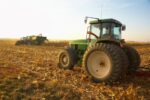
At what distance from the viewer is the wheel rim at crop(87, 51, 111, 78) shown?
25.4ft

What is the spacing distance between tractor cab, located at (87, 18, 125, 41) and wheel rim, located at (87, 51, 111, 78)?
1020mm

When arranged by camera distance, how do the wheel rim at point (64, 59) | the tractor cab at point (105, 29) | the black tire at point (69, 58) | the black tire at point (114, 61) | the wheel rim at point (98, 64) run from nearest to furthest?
1. the black tire at point (114, 61)
2. the wheel rim at point (98, 64)
3. the tractor cab at point (105, 29)
4. the black tire at point (69, 58)
5. the wheel rim at point (64, 59)

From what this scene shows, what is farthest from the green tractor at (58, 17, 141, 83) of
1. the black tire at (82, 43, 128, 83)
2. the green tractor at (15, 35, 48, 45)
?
the green tractor at (15, 35, 48, 45)

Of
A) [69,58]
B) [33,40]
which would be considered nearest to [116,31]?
[69,58]

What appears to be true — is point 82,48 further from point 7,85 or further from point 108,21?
point 7,85

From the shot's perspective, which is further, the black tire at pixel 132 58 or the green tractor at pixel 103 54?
the black tire at pixel 132 58

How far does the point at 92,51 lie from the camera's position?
26.6 feet

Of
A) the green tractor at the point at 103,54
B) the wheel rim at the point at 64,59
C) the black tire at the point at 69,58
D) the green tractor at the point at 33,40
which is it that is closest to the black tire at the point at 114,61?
the green tractor at the point at 103,54

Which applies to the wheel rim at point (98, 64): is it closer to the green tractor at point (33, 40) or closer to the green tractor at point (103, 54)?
the green tractor at point (103, 54)

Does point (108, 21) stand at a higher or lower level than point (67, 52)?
higher

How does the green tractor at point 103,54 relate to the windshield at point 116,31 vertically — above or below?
below

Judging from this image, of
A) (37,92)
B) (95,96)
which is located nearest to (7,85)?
(37,92)

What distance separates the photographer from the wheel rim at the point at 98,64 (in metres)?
7.74

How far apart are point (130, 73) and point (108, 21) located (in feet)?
7.18
